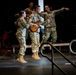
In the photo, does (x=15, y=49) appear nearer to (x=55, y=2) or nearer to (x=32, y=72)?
(x=55, y=2)

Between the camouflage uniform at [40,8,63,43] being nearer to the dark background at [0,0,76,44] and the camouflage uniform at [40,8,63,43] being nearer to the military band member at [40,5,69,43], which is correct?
the military band member at [40,5,69,43]

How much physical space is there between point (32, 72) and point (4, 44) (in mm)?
6212

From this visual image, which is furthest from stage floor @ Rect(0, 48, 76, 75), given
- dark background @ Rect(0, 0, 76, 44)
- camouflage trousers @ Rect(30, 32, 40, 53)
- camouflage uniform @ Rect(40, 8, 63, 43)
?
dark background @ Rect(0, 0, 76, 44)

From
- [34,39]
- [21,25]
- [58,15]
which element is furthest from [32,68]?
[58,15]

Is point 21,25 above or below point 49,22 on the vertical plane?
below

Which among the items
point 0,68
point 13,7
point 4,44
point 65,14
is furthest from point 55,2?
point 0,68

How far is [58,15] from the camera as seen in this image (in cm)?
1681

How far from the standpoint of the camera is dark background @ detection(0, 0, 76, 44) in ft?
54.9

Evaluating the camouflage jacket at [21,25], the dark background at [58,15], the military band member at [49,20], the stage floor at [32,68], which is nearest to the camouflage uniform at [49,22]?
the military band member at [49,20]

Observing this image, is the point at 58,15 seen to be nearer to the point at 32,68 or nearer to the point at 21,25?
the point at 21,25

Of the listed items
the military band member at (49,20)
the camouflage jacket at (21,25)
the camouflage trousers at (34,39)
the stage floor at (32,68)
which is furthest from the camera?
the military band member at (49,20)

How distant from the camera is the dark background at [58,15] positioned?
1673 cm

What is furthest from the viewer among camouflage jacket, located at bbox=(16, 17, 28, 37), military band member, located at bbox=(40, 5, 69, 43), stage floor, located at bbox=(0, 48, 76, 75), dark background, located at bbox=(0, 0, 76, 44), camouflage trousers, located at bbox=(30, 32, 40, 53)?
dark background, located at bbox=(0, 0, 76, 44)

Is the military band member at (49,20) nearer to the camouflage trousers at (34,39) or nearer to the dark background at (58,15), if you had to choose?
the camouflage trousers at (34,39)
